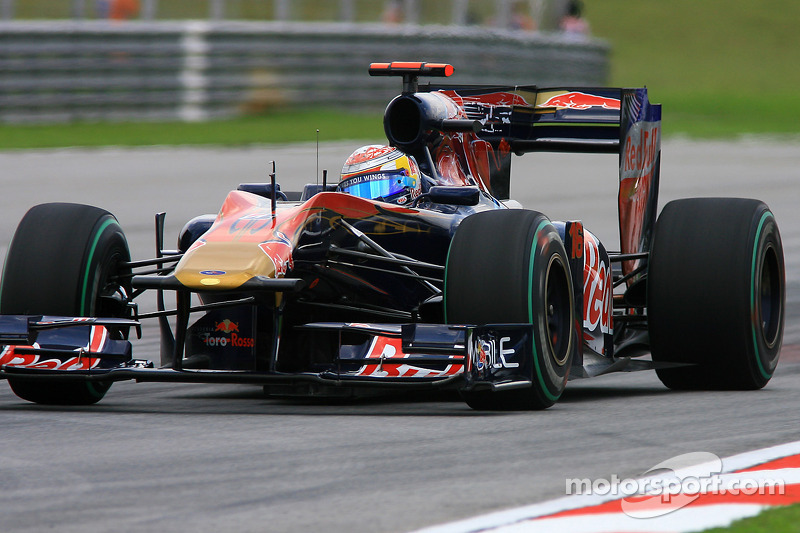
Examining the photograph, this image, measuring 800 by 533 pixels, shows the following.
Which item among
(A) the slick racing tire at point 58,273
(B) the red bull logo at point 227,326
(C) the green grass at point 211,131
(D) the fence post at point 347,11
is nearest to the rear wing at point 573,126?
(B) the red bull logo at point 227,326

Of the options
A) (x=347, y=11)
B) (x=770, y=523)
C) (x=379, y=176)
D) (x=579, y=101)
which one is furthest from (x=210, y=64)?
(x=770, y=523)

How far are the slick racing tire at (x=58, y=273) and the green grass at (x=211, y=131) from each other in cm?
1436

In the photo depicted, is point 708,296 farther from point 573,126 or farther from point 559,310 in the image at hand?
point 573,126

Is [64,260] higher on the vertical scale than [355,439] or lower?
higher

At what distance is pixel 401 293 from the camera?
7480 mm

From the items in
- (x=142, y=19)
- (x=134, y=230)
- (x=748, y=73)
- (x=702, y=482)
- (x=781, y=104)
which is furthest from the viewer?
(x=748, y=73)

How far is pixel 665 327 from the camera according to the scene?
768 centimetres

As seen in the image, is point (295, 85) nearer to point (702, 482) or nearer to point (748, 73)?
point (702, 482)

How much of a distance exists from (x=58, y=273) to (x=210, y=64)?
1697 cm

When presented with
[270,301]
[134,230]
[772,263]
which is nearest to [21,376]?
[270,301]

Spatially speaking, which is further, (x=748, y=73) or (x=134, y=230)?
(x=748, y=73)

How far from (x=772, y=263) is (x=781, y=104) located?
3551cm

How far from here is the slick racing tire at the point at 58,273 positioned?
7090mm

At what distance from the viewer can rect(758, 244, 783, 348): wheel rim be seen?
8.16m
